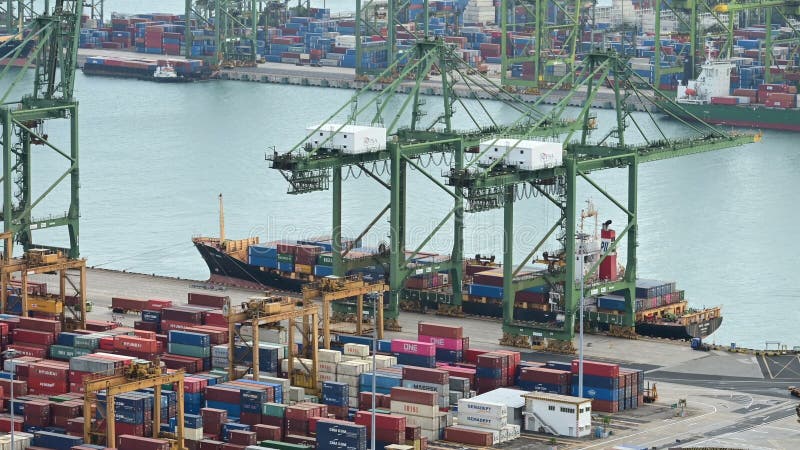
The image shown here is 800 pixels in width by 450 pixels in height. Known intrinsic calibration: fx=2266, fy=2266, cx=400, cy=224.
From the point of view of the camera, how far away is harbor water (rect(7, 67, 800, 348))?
113812 mm

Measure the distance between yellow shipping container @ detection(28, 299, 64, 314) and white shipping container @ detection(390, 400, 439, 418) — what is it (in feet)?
72.9

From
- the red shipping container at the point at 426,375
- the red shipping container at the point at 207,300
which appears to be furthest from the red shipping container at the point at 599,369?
the red shipping container at the point at 207,300

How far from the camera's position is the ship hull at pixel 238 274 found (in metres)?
108

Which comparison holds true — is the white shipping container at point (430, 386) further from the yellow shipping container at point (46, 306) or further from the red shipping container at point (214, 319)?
the yellow shipping container at point (46, 306)

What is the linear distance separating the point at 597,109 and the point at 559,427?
103 metres

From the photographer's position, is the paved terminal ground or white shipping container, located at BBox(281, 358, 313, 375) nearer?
the paved terminal ground

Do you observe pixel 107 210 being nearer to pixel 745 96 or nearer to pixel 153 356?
pixel 153 356

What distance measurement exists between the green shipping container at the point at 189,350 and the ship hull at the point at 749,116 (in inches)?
3635

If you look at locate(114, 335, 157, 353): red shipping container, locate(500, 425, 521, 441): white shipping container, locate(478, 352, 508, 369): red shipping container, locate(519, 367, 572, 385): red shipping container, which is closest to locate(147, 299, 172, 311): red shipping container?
locate(114, 335, 157, 353): red shipping container

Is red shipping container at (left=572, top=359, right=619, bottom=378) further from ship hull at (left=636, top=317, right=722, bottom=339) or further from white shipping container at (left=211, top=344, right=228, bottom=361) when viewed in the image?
ship hull at (left=636, top=317, right=722, bottom=339)

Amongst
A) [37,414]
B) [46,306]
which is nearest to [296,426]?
[37,414]

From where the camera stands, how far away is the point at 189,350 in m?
85.9

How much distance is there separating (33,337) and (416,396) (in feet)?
56.8

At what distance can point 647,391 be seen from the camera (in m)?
84.4
